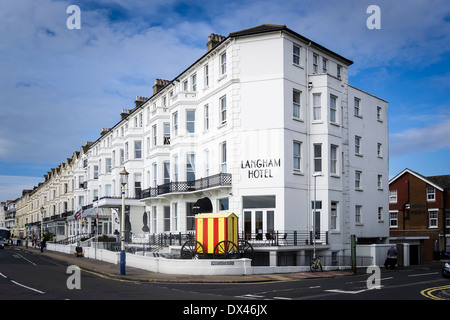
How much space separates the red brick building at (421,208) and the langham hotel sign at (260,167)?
27255 mm

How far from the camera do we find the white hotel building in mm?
32531

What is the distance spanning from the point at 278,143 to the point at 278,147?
0.26m

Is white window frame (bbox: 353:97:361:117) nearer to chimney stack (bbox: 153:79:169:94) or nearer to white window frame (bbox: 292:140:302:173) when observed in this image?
white window frame (bbox: 292:140:302:173)

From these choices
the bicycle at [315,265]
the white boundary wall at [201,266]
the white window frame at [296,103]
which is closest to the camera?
the white boundary wall at [201,266]

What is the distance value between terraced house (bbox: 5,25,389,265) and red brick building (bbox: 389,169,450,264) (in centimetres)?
1580

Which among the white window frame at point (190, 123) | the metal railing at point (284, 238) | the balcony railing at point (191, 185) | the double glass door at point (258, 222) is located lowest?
the metal railing at point (284, 238)

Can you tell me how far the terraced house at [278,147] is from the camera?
1275 inches

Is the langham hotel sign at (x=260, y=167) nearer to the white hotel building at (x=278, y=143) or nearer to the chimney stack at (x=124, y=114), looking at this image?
the white hotel building at (x=278, y=143)

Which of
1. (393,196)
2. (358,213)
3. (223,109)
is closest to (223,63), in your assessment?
(223,109)

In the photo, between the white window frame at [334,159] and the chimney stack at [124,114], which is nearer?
the white window frame at [334,159]

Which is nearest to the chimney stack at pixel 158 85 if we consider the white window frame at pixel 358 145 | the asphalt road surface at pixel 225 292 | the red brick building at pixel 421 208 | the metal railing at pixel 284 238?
the white window frame at pixel 358 145

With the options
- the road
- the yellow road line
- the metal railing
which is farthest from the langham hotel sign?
the yellow road line

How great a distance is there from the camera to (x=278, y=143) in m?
32.3
